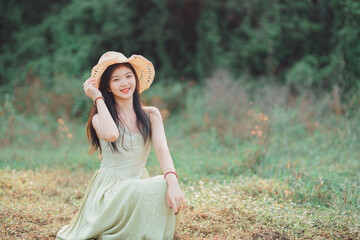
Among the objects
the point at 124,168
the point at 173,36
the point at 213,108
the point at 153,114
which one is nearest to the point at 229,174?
the point at 153,114

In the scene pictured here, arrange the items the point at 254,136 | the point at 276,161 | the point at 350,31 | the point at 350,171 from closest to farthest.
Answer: the point at 350,171, the point at 276,161, the point at 254,136, the point at 350,31

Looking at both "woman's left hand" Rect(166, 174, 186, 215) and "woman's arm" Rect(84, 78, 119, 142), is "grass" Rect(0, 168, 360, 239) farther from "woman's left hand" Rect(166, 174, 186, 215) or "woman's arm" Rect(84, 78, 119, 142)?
"woman's arm" Rect(84, 78, 119, 142)

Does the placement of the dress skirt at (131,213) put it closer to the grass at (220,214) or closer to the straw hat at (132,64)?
the grass at (220,214)

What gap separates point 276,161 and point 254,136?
1336 millimetres

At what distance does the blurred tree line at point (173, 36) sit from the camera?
34.8 feet

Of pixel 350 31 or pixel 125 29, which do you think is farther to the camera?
pixel 125 29

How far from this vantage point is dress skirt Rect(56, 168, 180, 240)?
9.27ft

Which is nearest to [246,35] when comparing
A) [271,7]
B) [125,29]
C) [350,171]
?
[271,7]

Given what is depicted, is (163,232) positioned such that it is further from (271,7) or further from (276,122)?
(271,7)

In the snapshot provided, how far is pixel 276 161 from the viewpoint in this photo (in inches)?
207

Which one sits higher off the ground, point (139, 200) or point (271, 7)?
point (271, 7)

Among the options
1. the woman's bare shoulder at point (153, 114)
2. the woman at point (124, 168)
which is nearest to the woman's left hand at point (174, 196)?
the woman at point (124, 168)

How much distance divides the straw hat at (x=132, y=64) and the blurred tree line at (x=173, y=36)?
7.10 m

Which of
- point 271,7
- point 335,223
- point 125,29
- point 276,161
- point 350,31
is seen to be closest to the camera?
point 335,223
